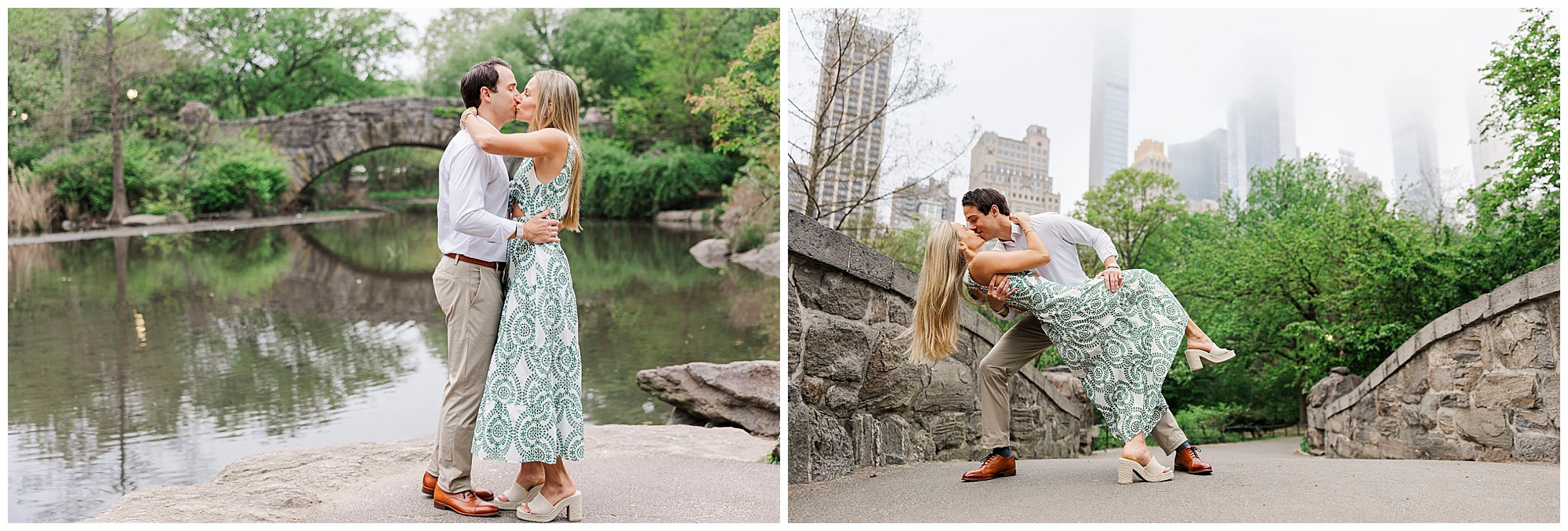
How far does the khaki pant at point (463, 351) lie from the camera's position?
10.1 feet

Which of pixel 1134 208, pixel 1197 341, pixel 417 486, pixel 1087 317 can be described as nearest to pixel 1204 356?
pixel 1197 341

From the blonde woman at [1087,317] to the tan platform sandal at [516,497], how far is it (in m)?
1.41

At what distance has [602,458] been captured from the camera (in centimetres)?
396

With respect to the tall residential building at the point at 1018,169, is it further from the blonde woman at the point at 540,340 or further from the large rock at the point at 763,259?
the large rock at the point at 763,259

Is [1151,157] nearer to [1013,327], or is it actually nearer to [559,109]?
[1013,327]

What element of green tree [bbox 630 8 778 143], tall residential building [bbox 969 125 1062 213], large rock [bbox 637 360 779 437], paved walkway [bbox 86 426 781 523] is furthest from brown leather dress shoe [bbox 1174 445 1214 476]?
green tree [bbox 630 8 778 143]

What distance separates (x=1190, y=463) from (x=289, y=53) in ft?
101

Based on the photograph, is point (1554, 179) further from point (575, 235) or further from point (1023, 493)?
point (575, 235)

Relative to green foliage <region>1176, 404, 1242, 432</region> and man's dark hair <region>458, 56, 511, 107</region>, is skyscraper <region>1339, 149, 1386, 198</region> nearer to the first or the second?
green foliage <region>1176, 404, 1242, 432</region>

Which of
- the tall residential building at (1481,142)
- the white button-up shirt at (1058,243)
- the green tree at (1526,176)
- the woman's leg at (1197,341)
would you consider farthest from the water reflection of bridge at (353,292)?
the tall residential building at (1481,142)

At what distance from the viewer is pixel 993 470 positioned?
11.4ft

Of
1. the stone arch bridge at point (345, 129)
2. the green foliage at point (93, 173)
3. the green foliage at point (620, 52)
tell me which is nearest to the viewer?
the green foliage at point (93, 173)

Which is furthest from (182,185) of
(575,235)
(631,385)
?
(631,385)
